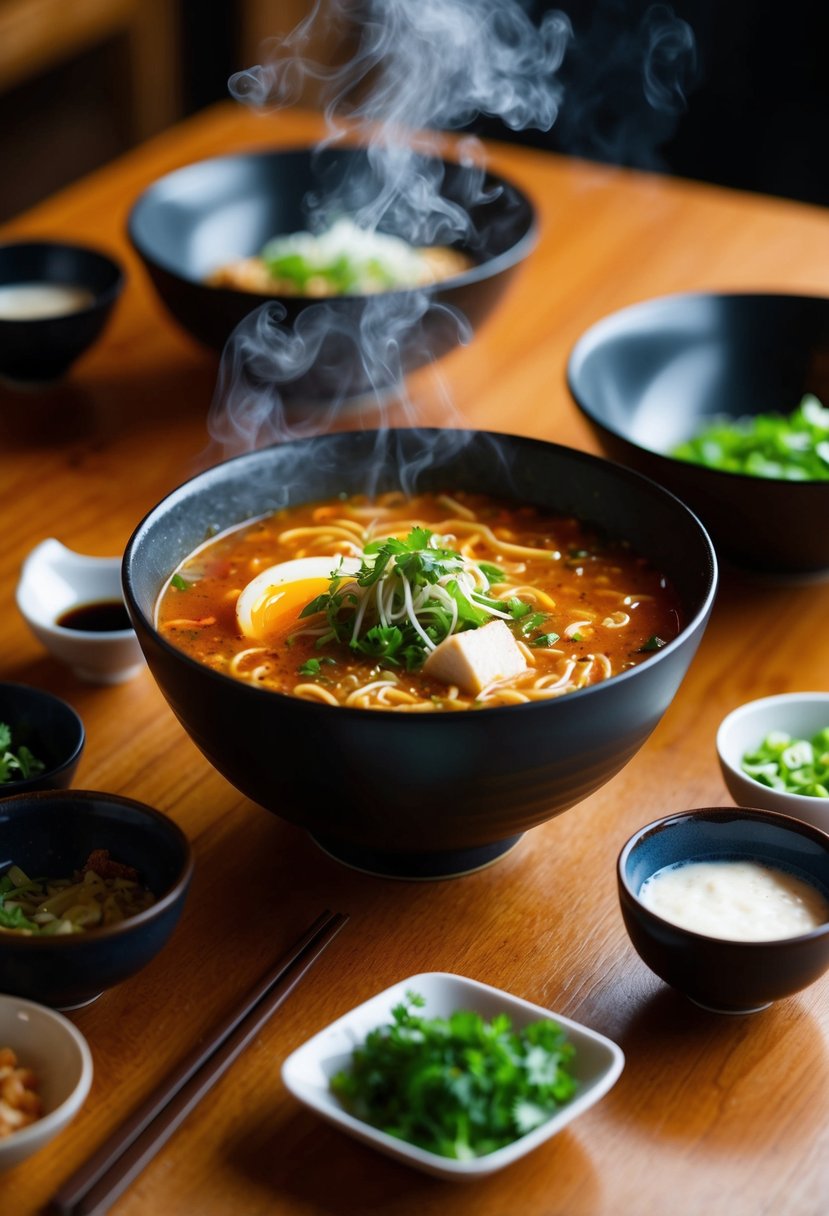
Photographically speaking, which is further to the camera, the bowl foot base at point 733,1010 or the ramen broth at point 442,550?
the ramen broth at point 442,550

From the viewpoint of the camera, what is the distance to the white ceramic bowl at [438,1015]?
150cm

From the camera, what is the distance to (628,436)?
298cm

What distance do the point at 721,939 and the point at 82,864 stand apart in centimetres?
83

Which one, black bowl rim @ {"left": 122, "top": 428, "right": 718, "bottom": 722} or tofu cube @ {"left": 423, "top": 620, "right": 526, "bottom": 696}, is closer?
black bowl rim @ {"left": 122, "top": 428, "right": 718, "bottom": 722}

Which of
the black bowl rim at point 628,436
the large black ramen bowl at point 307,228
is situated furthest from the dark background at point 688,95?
the black bowl rim at point 628,436

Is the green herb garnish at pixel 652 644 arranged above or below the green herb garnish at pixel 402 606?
below

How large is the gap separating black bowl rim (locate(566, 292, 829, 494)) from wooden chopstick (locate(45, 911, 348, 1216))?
110 centimetres

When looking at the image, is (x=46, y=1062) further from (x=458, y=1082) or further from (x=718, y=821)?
(x=718, y=821)

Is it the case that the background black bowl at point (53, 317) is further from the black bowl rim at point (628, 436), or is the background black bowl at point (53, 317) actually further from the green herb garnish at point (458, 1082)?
the green herb garnish at point (458, 1082)

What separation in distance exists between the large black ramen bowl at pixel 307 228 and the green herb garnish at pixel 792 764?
1298 millimetres

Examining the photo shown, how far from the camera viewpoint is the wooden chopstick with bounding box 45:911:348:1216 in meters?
1.53

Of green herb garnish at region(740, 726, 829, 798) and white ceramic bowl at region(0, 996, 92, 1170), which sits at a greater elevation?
white ceramic bowl at region(0, 996, 92, 1170)

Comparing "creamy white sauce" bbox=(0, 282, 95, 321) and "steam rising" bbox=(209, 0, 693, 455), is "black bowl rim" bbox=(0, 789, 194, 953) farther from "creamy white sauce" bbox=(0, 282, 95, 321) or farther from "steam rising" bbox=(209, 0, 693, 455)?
"creamy white sauce" bbox=(0, 282, 95, 321)

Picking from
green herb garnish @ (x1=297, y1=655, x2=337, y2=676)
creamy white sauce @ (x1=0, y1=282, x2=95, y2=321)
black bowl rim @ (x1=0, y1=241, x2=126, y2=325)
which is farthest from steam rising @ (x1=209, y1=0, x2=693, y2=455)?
green herb garnish @ (x1=297, y1=655, x2=337, y2=676)
